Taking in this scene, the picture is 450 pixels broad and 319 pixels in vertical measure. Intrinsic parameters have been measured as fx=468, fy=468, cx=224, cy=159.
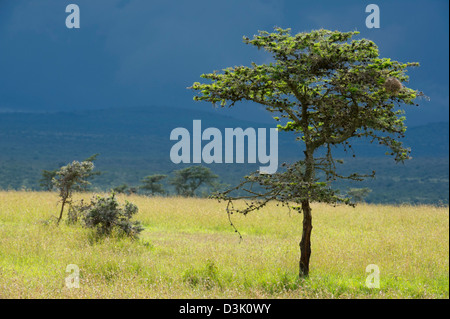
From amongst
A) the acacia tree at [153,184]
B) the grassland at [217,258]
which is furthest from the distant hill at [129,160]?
the grassland at [217,258]

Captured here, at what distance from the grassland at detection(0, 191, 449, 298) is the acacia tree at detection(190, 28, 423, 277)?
1237 mm

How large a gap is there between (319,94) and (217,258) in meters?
4.59

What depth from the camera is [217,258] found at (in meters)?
11.3

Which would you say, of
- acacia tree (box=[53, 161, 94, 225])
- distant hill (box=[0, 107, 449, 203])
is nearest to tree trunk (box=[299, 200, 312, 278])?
acacia tree (box=[53, 161, 94, 225])

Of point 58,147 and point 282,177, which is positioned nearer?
point 282,177

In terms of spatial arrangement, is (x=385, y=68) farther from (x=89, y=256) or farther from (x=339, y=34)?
(x=89, y=256)

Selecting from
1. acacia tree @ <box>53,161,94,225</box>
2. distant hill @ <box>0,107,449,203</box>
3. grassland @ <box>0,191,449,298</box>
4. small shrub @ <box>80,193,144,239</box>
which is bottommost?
grassland @ <box>0,191,449,298</box>

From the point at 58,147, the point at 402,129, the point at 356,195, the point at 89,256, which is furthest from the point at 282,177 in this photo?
the point at 58,147

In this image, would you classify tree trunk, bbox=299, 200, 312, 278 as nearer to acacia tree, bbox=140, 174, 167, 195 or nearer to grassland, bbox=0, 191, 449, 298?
grassland, bbox=0, 191, 449, 298

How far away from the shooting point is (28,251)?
12000mm

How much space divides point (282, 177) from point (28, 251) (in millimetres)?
7071

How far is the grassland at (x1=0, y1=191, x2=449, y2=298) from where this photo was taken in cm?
895

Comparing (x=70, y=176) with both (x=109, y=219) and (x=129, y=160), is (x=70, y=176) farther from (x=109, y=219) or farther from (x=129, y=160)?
(x=129, y=160)

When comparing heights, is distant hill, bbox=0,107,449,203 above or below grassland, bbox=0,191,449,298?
above
